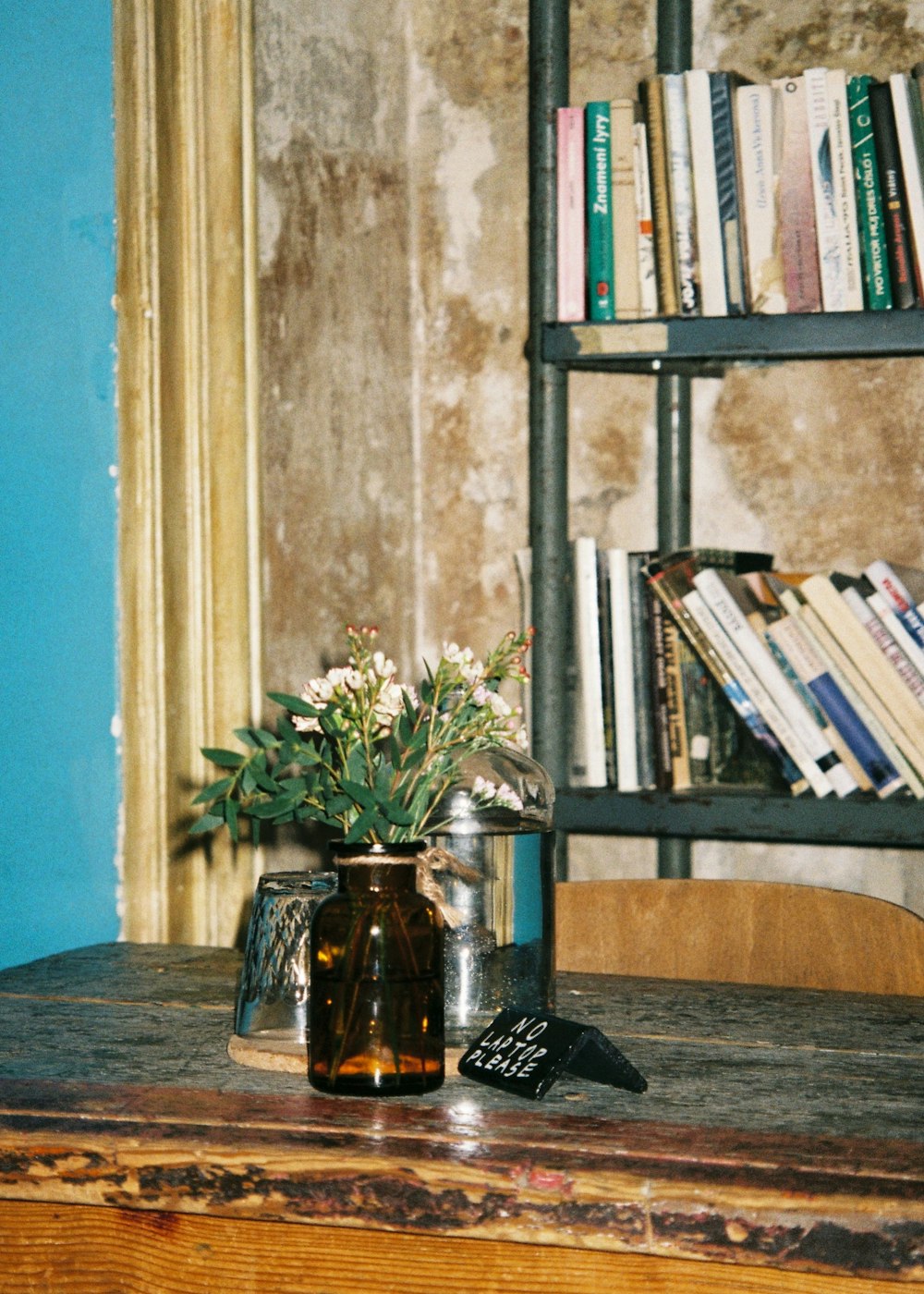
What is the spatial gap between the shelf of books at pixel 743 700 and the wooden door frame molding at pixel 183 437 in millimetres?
476

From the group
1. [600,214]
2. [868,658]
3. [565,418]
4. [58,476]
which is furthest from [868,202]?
[58,476]

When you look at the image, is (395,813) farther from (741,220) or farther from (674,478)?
(674,478)

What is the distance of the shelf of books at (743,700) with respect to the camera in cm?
179

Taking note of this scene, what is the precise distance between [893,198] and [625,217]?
0.34 m

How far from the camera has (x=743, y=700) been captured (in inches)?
73.1

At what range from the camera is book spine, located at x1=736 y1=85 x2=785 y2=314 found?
1.81 metres

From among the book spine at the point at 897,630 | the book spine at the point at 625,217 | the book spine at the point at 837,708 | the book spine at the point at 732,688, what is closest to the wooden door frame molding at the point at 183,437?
the book spine at the point at 625,217

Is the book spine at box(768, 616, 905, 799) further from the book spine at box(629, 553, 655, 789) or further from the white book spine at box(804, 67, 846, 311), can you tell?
the white book spine at box(804, 67, 846, 311)

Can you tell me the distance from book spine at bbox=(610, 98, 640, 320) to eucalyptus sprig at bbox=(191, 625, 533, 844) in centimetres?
98

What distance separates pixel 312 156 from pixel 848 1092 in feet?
5.22

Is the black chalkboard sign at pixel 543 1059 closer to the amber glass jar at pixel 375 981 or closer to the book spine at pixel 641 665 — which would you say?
the amber glass jar at pixel 375 981

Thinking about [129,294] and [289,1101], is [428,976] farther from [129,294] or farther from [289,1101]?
[129,294]

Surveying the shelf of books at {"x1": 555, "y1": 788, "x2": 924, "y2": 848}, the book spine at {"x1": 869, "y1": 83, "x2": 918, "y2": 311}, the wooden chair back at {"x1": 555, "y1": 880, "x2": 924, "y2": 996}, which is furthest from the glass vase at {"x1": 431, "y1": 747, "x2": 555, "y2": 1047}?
the book spine at {"x1": 869, "y1": 83, "x2": 918, "y2": 311}

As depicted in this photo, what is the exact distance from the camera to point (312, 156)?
2037mm
